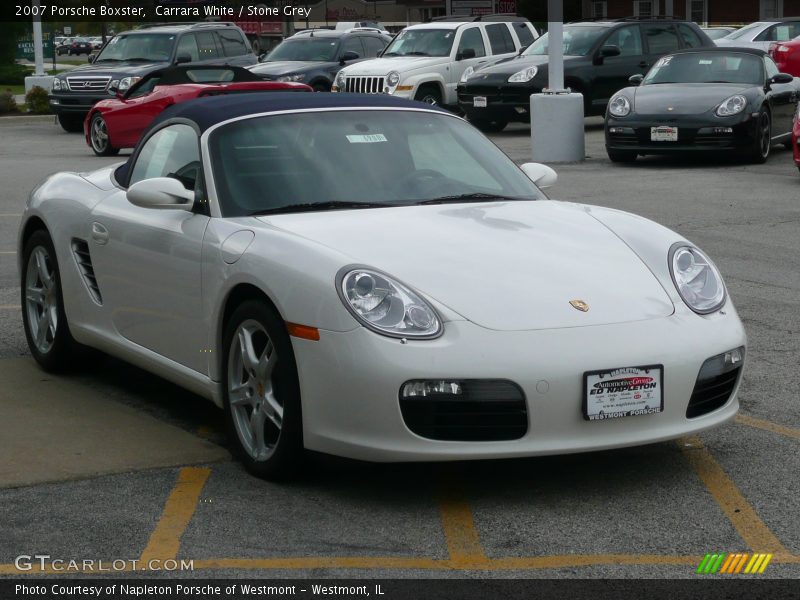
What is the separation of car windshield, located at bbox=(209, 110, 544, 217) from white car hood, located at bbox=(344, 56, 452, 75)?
56.8 ft

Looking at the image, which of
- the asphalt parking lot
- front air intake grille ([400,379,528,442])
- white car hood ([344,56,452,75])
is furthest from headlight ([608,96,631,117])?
front air intake grille ([400,379,528,442])

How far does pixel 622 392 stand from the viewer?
4.63m

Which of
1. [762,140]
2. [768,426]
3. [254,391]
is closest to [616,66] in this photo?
[762,140]

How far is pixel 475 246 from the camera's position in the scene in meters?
5.07

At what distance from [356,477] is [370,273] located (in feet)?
2.63

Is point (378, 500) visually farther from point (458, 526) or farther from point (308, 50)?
point (308, 50)

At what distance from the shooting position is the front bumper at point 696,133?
15.9 m

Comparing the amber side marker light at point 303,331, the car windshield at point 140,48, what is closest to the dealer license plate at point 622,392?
the amber side marker light at point 303,331

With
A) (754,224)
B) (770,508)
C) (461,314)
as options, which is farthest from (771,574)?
(754,224)

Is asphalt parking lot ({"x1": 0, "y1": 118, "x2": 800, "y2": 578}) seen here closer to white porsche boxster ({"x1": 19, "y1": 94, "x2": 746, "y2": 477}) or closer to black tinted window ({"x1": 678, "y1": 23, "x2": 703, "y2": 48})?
white porsche boxster ({"x1": 19, "y1": 94, "x2": 746, "y2": 477})

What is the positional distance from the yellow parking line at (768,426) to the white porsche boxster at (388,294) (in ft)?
2.07

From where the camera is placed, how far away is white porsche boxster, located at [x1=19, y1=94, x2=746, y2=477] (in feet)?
15.0

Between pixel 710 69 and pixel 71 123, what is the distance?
13.2 meters

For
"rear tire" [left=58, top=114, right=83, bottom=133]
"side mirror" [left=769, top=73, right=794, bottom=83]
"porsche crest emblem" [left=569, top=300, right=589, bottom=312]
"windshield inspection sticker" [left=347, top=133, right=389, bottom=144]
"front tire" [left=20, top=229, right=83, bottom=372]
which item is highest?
"windshield inspection sticker" [left=347, top=133, right=389, bottom=144]
